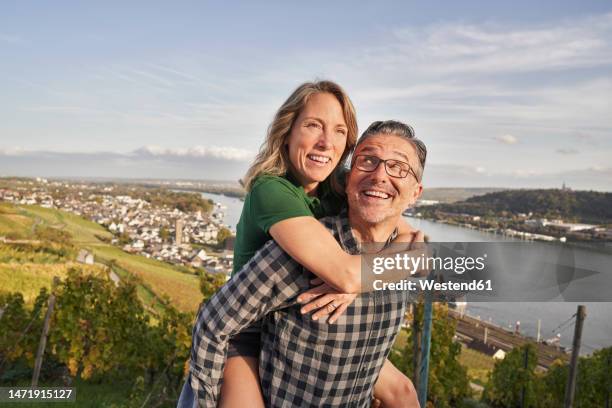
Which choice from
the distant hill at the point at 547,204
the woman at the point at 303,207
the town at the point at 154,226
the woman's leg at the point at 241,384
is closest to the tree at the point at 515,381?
the distant hill at the point at 547,204

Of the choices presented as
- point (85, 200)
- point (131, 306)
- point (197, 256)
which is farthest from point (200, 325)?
point (85, 200)

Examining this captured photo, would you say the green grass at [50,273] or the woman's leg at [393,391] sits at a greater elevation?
the woman's leg at [393,391]

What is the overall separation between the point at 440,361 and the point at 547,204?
35.9 ft

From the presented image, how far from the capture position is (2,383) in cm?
747

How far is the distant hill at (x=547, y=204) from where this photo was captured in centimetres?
1466

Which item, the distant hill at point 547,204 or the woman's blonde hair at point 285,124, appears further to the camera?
the distant hill at point 547,204

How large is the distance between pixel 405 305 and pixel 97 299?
719cm

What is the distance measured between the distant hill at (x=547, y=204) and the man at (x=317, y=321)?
1207 cm

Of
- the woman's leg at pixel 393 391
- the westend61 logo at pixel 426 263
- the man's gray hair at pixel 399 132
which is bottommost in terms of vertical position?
the woman's leg at pixel 393 391

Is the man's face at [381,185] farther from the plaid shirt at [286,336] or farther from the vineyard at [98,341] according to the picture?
the vineyard at [98,341]

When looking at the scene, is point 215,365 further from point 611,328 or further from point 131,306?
point 611,328

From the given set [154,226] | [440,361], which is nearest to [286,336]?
[440,361]

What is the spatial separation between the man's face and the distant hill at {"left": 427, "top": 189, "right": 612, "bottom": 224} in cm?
1201

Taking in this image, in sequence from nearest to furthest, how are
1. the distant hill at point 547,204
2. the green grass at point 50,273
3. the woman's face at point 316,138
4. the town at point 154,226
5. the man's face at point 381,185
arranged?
the man's face at point 381,185
the woman's face at point 316,138
the green grass at point 50,273
the distant hill at point 547,204
the town at point 154,226
